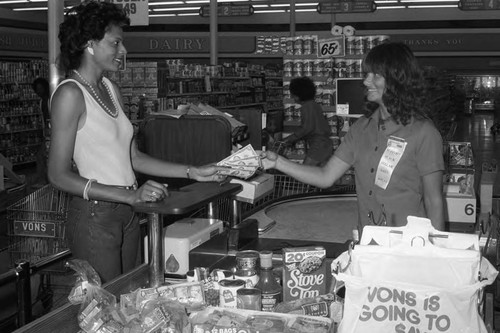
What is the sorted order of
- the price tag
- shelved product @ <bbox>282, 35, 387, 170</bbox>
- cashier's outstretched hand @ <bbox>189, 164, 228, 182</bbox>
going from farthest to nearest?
1. shelved product @ <bbox>282, 35, 387, 170</bbox>
2. the price tag
3. cashier's outstretched hand @ <bbox>189, 164, 228, 182</bbox>

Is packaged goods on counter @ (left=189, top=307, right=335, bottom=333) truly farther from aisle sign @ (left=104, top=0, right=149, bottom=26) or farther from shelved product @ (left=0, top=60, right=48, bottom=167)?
shelved product @ (left=0, top=60, right=48, bottom=167)

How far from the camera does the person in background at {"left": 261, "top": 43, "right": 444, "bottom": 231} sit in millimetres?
2572

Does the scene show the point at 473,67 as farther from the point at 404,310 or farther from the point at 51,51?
the point at 404,310

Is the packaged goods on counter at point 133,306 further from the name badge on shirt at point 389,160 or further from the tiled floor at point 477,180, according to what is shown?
the tiled floor at point 477,180

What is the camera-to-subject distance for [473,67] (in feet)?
82.5

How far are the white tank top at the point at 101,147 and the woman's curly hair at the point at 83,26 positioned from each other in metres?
0.15

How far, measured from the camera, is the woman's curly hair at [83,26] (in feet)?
7.66

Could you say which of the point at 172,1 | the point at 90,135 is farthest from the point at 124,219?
the point at 172,1

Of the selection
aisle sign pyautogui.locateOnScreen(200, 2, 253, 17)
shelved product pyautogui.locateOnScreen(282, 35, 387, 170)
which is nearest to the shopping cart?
shelved product pyautogui.locateOnScreen(282, 35, 387, 170)

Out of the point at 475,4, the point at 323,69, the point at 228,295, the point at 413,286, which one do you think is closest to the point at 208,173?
the point at 228,295

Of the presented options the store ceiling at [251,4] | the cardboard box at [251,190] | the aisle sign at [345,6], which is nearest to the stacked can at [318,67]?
the cardboard box at [251,190]

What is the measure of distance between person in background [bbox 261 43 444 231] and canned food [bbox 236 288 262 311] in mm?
859

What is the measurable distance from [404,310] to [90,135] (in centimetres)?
129

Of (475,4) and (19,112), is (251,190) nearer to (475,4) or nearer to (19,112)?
(19,112)
